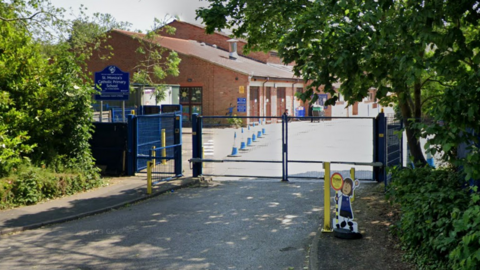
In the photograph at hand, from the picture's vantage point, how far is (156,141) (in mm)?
18000

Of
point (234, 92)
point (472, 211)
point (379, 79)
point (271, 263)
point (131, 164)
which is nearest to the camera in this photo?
point (472, 211)

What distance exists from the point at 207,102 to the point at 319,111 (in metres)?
15.7

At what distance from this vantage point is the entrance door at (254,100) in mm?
45944

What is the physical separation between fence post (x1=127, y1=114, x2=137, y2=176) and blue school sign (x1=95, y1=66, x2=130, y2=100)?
1471mm

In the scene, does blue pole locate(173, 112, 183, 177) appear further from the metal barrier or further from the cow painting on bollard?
the cow painting on bollard

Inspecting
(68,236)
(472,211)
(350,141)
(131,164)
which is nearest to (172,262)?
(68,236)

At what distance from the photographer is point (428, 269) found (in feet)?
22.5

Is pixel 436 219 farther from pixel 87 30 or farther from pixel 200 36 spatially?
pixel 200 36

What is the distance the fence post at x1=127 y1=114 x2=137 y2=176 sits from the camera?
54.3 ft

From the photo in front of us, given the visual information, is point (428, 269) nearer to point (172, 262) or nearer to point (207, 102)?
point (172, 262)

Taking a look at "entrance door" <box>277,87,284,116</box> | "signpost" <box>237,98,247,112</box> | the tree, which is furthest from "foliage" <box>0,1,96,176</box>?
"entrance door" <box>277,87,284,116</box>

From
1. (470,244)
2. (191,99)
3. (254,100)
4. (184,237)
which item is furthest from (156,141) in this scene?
(254,100)

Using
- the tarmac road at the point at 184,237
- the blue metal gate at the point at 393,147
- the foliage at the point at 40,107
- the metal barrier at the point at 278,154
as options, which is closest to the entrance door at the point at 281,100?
the metal barrier at the point at 278,154

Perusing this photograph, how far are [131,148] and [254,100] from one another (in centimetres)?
3026
